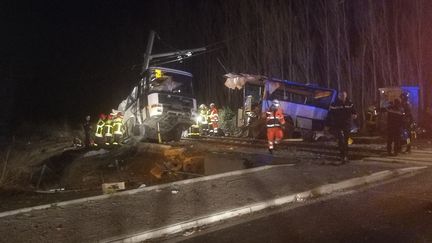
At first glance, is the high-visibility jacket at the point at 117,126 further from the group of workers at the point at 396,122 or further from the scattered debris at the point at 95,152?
the group of workers at the point at 396,122

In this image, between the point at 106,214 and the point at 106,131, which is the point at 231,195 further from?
the point at 106,131

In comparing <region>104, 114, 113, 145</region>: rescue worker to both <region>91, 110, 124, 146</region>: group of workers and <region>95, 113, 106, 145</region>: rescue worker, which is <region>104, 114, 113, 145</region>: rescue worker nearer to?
<region>91, 110, 124, 146</region>: group of workers

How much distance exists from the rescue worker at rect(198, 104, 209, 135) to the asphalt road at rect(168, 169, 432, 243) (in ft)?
55.7

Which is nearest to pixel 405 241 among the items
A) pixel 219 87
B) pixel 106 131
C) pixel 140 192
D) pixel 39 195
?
pixel 140 192

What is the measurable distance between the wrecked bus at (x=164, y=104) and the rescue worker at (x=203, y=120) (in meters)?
3.24

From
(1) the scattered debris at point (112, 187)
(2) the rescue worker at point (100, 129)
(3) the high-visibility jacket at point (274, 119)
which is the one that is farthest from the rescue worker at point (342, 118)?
(2) the rescue worker at point (100, 129)

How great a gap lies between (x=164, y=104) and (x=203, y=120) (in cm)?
542

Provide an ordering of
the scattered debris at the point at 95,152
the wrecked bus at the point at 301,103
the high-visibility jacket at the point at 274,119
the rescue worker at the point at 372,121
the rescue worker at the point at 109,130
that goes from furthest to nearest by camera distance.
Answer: the rescue worker at the point at 372,121
the rescue worker at the point at 109,130
the wrecked bus at the point at 301,103
the scattered debris at the point at 95,152
the high-visibility jacket at the point at 274,119

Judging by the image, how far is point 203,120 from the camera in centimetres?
2484

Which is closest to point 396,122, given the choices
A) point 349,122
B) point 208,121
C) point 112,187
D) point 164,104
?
point 349,122

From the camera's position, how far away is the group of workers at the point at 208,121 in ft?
80.5

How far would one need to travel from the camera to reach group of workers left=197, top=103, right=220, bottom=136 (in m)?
24.5

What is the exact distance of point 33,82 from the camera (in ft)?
161

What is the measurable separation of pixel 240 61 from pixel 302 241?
33.7 m
